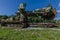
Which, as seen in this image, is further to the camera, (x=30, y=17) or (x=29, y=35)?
(x=30, y=17)

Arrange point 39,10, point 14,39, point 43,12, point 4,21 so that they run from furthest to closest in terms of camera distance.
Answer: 1. point 39,10
2. point 43,12
3. point 4,21
4. point 14,39

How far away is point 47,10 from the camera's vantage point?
32000 millimetres

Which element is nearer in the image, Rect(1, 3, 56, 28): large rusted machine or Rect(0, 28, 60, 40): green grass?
Rect(0, 28, 60, 40): green grass

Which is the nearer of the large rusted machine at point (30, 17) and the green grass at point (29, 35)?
the green grass at point (29, 35)

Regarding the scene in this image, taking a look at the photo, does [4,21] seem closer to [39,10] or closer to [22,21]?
[22,21]

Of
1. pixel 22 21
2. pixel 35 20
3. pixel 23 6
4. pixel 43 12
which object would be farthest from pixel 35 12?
pixel 22 21

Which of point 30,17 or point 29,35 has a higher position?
point 30,17

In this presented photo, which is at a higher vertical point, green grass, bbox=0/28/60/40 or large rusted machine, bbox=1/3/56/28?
large rusted machine, bbox=1/3/56/28

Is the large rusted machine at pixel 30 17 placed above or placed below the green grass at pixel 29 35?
above

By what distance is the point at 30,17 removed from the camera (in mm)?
30953

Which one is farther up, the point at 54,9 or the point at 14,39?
the point at 54,9

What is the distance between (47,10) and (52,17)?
341 centimetres

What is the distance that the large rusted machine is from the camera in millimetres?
23237

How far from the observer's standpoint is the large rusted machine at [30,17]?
23.2 metres
